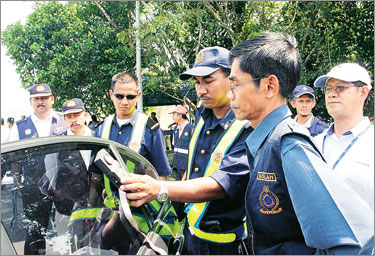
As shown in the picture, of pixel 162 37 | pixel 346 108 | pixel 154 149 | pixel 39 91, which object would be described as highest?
pixel 162 37

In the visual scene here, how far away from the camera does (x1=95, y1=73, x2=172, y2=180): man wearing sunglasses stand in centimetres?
278

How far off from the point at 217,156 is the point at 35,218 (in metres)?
0.98

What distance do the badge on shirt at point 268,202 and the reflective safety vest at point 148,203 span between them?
660mm

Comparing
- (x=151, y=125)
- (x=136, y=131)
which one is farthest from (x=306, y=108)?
(x=136, y=131)

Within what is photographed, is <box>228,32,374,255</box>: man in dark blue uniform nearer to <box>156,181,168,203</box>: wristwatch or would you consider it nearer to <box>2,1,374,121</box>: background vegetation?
<box>156,181,168,203</box>: wristwatch

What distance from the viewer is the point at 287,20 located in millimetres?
8180

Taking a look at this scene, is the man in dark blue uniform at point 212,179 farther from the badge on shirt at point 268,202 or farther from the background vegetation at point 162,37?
the background vegetation at point 162,37

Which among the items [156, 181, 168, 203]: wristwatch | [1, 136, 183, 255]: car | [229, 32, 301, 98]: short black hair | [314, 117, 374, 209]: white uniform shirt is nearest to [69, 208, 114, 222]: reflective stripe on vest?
[1, 136, 183, 255]: car

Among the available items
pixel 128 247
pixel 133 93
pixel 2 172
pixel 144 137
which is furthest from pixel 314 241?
pixel 133 93

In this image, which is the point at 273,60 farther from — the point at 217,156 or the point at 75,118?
the point at 75,118

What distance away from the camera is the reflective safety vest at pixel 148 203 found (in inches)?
59.6

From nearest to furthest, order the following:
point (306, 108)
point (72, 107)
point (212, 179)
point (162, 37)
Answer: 1. point (212, 179)
2. point (72, 107)
3. point (306, 108)
4. point (162, 37)

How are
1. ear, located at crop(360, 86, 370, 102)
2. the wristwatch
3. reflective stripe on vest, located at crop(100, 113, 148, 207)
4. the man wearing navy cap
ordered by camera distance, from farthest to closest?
the man wearing navy cap, reflective stripe on vest, located at crop(100, 113, 148, 207), ear, located at crop(360, 86, 370, 102), the wristwatch

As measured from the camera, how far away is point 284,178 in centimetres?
112
